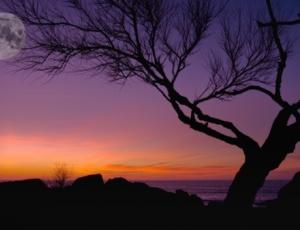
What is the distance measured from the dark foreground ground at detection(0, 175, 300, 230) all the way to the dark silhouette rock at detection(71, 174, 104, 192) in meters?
1.20

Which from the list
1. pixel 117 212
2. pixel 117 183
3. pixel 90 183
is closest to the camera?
pixel 117 212

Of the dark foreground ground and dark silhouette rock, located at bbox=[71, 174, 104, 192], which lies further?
dark silhouette rock, located at bbox=[71, 174, 104, 192]

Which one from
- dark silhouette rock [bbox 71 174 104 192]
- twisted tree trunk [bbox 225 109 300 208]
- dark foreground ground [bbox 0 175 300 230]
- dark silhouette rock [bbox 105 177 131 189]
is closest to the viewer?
dark foreground ground [bbox 0 175 300 230]

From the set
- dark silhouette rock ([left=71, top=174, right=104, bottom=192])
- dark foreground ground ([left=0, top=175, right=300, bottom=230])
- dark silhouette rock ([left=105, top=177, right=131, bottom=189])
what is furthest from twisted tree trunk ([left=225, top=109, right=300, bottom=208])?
dark silhouette rock ([left=71, top=174, right=104, bottom=192])

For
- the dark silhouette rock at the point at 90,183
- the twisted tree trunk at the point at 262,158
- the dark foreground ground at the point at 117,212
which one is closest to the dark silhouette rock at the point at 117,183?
the dark silhouette rock at the point at 90,183

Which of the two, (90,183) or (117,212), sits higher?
(90,183)

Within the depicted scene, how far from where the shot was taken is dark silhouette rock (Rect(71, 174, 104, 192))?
2009cm

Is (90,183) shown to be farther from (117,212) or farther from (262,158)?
(262,158)

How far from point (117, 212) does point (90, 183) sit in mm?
7602

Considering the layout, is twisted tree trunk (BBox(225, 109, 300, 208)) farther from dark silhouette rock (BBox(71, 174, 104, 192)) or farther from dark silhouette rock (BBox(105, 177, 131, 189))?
dark silhouette rock (BBox(71, 174, 104, 192))

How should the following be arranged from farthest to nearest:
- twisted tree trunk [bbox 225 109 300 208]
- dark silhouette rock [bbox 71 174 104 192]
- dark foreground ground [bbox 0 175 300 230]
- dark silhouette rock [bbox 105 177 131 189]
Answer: dark silhouette rock [bbox 71 174 104 192]
dark silhouette rock [bbox 105 177 131 189]
twisted tree trunk [bbox 225 109 300 208]
dark foreground ground [bbox 0 175 300 230]

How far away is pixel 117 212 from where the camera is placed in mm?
13891

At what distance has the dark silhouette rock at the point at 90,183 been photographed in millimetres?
20094

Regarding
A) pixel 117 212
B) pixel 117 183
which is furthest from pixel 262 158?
pixel 117 183
